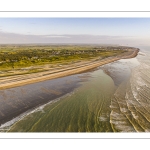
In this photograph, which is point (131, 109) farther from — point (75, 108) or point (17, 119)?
point (17, 119)

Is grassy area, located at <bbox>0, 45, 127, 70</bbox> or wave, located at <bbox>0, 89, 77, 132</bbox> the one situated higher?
wave, located at <bbox>0, 89, 77, 132</bbox>

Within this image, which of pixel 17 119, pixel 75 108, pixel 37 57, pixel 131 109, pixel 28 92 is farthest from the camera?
pixel 37 57

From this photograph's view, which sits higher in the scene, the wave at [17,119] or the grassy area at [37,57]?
the wave at [17,119]

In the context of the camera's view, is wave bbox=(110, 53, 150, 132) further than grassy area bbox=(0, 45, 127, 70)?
No

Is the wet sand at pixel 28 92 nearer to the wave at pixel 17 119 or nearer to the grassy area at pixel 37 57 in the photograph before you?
the wave at pixel 17 119

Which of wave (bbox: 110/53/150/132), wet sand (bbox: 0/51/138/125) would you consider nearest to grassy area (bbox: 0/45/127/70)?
wet sand (bbox: 0/51/138/125)

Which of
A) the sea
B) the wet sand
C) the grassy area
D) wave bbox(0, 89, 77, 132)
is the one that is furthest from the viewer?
the grassy area

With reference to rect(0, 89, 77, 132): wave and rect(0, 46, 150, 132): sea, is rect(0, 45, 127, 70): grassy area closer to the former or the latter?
rect(0, 46, 150, 132): sea

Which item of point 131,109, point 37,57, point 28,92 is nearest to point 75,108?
point 131,109

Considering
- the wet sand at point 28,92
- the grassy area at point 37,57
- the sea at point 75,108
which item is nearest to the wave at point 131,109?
the sea at point 75,108

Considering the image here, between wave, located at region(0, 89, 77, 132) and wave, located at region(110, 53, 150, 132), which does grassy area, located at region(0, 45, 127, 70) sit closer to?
wave, located at region(0, 89, 77, 132)

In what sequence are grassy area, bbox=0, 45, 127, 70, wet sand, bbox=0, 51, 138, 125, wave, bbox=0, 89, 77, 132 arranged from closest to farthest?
wave, bbox=0, 89, 77, 132 < wet sand, bbox=0, 51, 138, 125 < grassy area, bbox=0, 45, 127, 70
